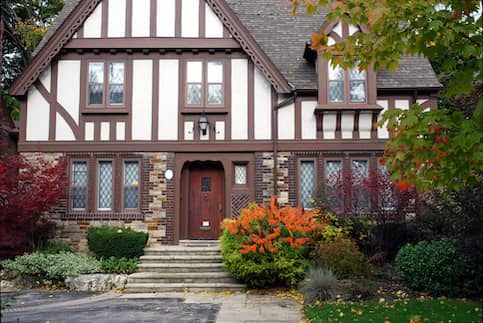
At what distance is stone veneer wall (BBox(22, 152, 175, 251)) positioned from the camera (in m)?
13.7

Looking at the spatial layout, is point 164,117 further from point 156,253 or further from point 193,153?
point 156,253

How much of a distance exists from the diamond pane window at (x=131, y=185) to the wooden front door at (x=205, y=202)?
1635 mm

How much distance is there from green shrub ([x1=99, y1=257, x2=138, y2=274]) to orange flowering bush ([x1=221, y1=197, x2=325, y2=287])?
2528 mm

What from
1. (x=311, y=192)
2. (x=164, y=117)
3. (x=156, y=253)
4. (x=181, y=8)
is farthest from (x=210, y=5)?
(x=156, y=253)

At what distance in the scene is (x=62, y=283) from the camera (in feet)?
37.5

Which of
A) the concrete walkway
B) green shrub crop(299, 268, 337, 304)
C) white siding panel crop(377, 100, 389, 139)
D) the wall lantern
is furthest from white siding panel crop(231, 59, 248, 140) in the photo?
green shrub crop(299, 268, 337, 304)

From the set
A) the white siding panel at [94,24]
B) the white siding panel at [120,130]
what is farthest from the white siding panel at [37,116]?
the white siding panel at [94,24]

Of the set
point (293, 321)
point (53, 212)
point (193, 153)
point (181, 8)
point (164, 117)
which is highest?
point (181, 8)

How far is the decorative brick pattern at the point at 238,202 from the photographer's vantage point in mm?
13914

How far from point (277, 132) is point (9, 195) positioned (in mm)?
7501

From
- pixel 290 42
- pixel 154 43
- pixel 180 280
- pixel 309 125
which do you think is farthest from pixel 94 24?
pixel 180 280

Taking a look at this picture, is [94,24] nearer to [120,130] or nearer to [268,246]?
[120,130]

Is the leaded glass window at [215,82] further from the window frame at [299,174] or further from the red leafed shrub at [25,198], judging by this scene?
the red leafed shrub at [25,198]

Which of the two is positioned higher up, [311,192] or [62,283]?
[311,192]
